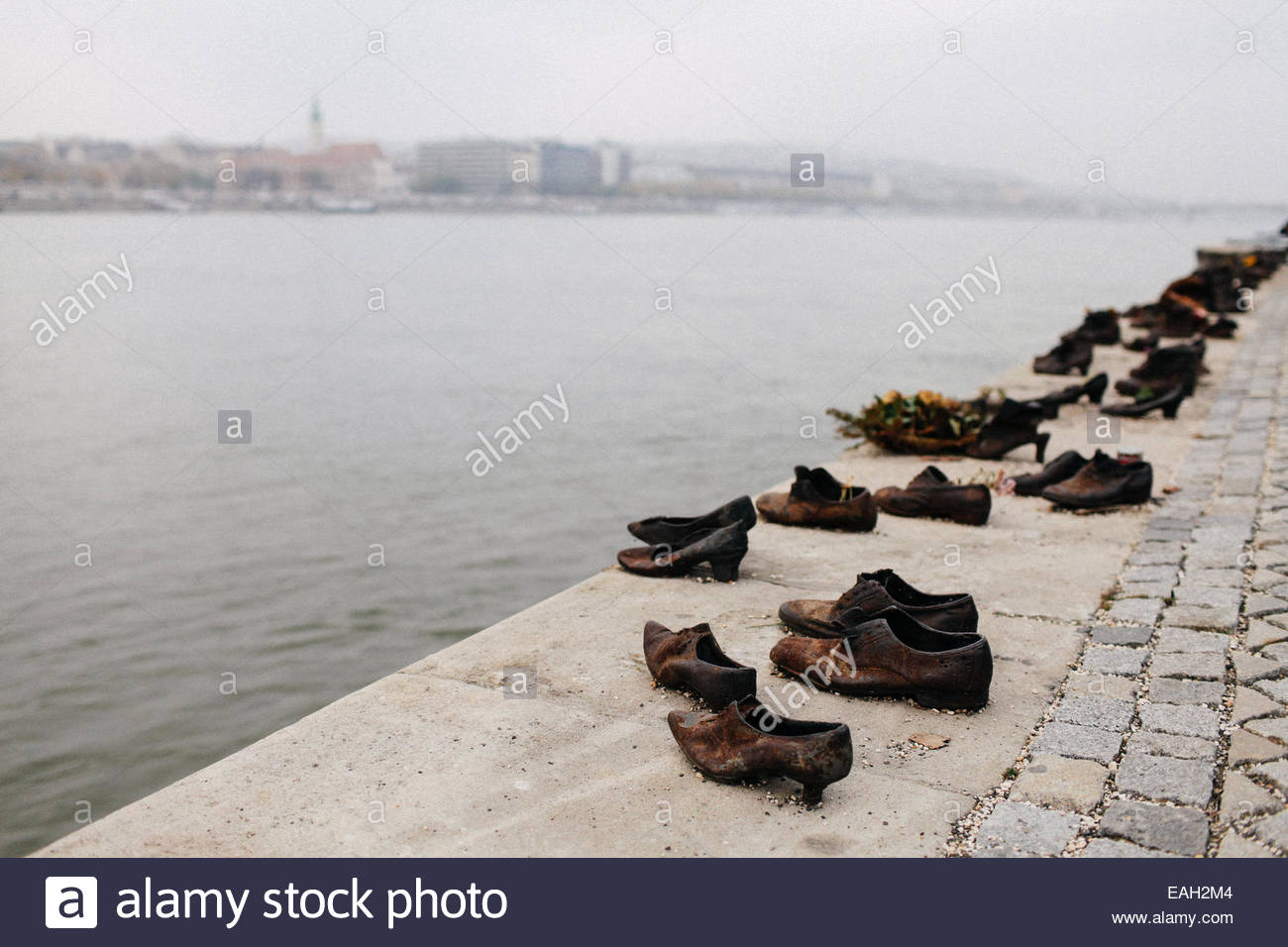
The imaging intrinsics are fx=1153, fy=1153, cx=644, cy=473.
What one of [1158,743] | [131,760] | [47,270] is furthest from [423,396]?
[47,270]

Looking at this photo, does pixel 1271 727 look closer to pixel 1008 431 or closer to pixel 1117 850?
pixel 1117 850

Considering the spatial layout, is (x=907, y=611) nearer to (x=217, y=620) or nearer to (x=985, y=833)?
(x=985, y=833)

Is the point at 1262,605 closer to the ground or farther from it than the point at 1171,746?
farther from it

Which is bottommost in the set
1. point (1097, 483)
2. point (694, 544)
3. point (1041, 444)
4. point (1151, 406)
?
point (694, 544)

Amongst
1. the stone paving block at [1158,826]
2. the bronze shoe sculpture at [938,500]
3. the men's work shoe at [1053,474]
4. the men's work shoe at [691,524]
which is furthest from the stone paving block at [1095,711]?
the men's work shoe at [1053,474]

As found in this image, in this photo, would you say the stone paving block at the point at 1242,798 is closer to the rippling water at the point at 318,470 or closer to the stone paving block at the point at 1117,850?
the stone paving block at the point at 1117,850

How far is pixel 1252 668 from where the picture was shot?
3.89 metres

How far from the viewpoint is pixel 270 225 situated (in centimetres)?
6481

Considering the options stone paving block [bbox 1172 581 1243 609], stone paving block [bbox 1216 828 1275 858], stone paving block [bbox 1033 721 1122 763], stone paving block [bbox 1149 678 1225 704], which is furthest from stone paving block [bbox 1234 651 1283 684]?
stone paving block [bbox 1216 828 1275 858]

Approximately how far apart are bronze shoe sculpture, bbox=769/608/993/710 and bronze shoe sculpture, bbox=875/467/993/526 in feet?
7.03

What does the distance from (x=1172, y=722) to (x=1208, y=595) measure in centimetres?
140

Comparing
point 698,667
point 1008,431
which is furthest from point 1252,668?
point 1008,431

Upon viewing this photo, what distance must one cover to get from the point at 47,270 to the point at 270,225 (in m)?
41.6

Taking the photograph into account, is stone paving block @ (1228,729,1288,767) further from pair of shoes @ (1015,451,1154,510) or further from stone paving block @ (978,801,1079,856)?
pair of shoes @ (1015,451,1154,510)
